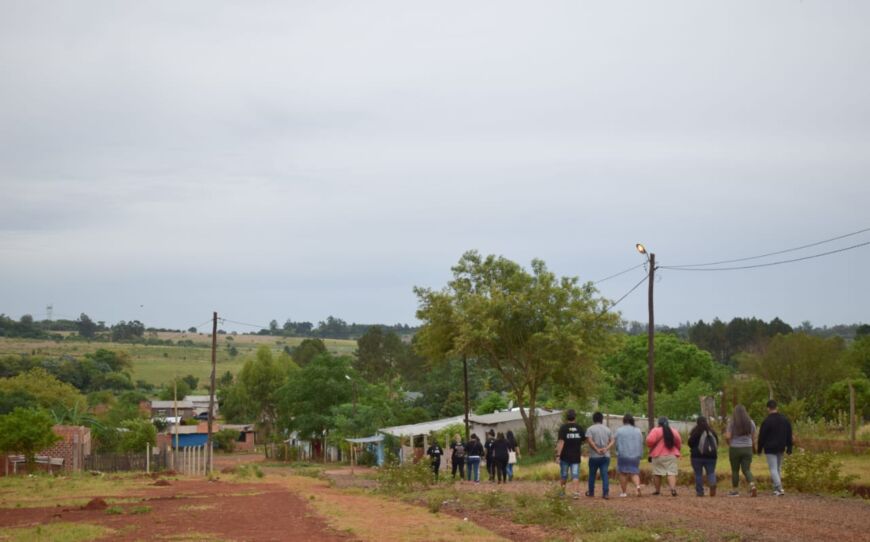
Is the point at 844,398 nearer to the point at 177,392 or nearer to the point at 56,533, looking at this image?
the point at 56,533

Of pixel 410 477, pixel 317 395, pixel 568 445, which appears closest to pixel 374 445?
pixel 317 395

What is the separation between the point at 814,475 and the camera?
60.7ft

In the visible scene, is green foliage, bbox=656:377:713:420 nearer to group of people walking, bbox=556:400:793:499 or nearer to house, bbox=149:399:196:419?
group of people walking, bbox=556:400:793:499

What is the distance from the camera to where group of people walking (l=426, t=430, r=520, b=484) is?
28028mm

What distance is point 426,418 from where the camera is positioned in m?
77.4

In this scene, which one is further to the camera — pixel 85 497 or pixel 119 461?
pixel 119 461

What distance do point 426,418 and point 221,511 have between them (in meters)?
55.8

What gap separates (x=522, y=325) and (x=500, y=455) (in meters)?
20.5

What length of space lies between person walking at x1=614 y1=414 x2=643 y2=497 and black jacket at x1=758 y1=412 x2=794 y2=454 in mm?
2290

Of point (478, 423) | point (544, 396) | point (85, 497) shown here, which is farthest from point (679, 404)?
point (85, 497)

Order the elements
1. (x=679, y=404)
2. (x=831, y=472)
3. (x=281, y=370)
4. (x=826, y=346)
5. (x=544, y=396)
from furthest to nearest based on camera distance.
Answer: (x=281, y=370) < (x=544, y=396) < (x=826, y=346) < (x=679, y=404) < (x=831, y=472)

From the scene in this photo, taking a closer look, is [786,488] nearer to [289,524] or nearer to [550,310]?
[289,524]

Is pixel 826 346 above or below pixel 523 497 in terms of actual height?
above

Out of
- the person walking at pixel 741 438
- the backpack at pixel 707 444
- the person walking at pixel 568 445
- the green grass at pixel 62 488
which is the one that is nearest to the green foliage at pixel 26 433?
the green grass at pixel 62 488
